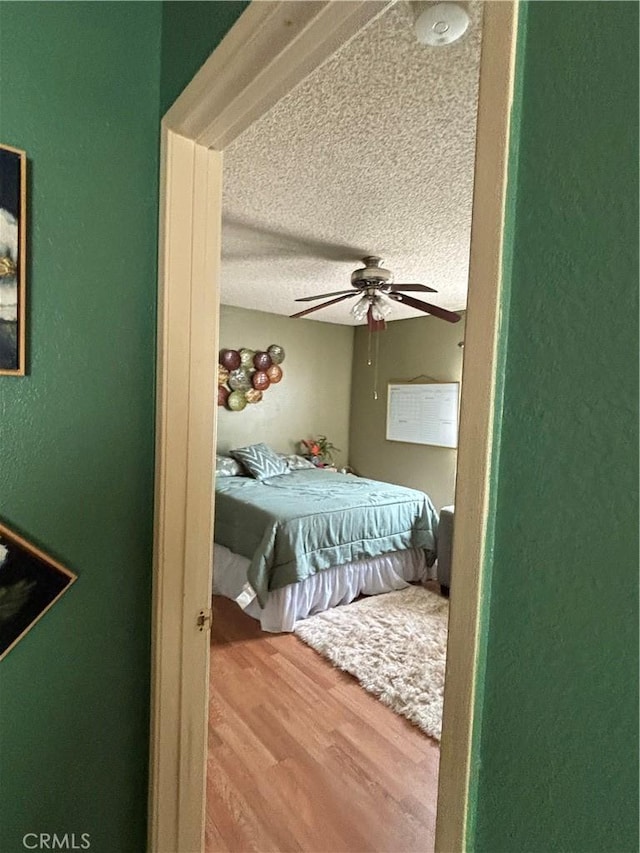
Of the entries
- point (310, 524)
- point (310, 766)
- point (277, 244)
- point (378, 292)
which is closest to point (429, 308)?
point (378, 292)

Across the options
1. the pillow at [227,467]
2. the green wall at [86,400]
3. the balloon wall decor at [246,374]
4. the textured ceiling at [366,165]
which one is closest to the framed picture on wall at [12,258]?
the green wall at [86,400]

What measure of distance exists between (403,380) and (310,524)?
8.33 ft

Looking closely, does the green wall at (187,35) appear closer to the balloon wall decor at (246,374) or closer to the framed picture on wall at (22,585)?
the framed picture on wall at (22,585)

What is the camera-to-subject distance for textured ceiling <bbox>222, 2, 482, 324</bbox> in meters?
1.25

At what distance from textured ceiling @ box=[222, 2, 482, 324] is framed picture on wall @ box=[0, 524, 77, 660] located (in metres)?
1.26

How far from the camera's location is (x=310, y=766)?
5.95 ft

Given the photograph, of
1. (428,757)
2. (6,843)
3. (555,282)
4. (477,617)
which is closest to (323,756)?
(428,757)

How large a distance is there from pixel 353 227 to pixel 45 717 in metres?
2.41

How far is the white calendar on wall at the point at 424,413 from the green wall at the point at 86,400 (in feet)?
12.0

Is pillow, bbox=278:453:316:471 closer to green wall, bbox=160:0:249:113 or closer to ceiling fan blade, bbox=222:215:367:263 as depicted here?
ceiling fan blade, bbox=222:215:367:263

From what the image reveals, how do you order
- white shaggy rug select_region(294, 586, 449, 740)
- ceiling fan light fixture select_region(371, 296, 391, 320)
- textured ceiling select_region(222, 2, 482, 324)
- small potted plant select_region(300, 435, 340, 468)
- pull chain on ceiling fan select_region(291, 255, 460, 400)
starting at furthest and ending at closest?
small potted plant select_region(300, 435, 340, 468) → ceiling fan light fixture select_region(371, 296, 391, 320) → pull chain on ceiling fan select_region(291, 255, 460, 400) → white shaggy rug select_region(294, 586, 449, 740) → textured ceiling select_region(222, 2, 482, 324)

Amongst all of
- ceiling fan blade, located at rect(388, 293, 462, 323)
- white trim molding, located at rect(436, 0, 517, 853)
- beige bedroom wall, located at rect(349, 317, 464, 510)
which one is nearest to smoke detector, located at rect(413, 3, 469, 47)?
white trim molding, located at rect(436, 0, 517, 853)

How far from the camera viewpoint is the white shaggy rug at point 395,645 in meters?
2.20

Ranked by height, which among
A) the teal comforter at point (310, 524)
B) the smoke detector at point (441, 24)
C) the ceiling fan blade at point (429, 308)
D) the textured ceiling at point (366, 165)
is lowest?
the teal comforter at point (310, 524)
